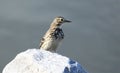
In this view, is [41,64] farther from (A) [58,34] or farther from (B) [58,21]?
(B) [58,21]

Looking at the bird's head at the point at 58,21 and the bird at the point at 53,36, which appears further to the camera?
the bird's head at the point at 58,21

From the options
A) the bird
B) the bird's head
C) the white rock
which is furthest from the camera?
the bird's head

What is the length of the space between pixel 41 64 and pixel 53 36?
29.6 ft

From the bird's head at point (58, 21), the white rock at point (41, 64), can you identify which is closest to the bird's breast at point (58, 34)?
the bird's head at point (58, 21)

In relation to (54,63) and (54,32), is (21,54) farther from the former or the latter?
(54,32)

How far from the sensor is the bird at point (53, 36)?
29.3 m

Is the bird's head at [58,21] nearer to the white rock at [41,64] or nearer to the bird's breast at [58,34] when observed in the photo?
the bird's breast at [58,34]

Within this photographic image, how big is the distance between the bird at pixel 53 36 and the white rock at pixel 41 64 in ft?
23.6

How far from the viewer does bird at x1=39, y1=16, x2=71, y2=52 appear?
96.2 ft

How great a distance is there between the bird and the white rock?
7185 mm

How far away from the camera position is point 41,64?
819 inches

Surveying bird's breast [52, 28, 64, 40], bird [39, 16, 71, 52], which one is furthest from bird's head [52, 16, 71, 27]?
bird's breast [52, 28, 64, 40]

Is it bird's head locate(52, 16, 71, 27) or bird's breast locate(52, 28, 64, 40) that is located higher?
bird's head locate(52, 16, 71, 27)

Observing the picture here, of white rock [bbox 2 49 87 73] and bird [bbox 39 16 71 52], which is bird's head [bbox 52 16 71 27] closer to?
bird [bbox 39 16 71 52]
